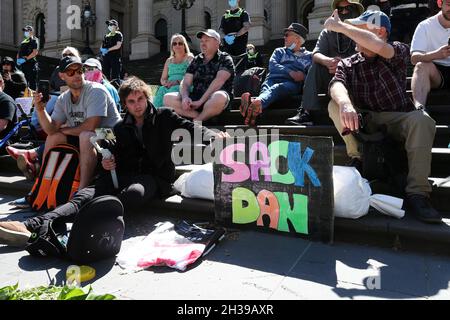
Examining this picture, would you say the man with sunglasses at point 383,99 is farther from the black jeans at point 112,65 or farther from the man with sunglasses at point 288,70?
the black jeans at point 112,65

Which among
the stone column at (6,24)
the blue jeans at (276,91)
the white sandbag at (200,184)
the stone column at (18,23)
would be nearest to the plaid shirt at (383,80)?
the white sandbag at (200,184)

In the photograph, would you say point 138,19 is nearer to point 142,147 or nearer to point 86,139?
point 86,139

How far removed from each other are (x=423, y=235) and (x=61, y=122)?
12.6 feet

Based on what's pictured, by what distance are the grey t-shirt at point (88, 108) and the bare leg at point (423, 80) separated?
3.18 metres

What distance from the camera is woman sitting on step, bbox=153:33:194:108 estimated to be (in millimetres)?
6078

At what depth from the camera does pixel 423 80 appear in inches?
159

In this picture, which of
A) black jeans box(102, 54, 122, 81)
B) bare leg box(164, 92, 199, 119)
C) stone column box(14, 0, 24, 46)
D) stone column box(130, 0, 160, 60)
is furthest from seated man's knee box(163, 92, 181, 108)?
stone column box(14, 0, 24, 46)

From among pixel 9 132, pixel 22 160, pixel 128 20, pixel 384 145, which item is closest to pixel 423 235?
pixel 384 145

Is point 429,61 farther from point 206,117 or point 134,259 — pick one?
point 134,259

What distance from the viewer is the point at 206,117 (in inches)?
202

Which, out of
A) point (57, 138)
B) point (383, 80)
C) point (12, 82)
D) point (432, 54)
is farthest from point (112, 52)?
point (383, 80)

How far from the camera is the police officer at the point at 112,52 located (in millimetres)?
10883

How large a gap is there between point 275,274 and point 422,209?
1.28m

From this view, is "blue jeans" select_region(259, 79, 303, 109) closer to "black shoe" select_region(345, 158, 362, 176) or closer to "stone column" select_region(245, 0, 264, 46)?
"black shoe" select_region(345, 158, 362, 176)
